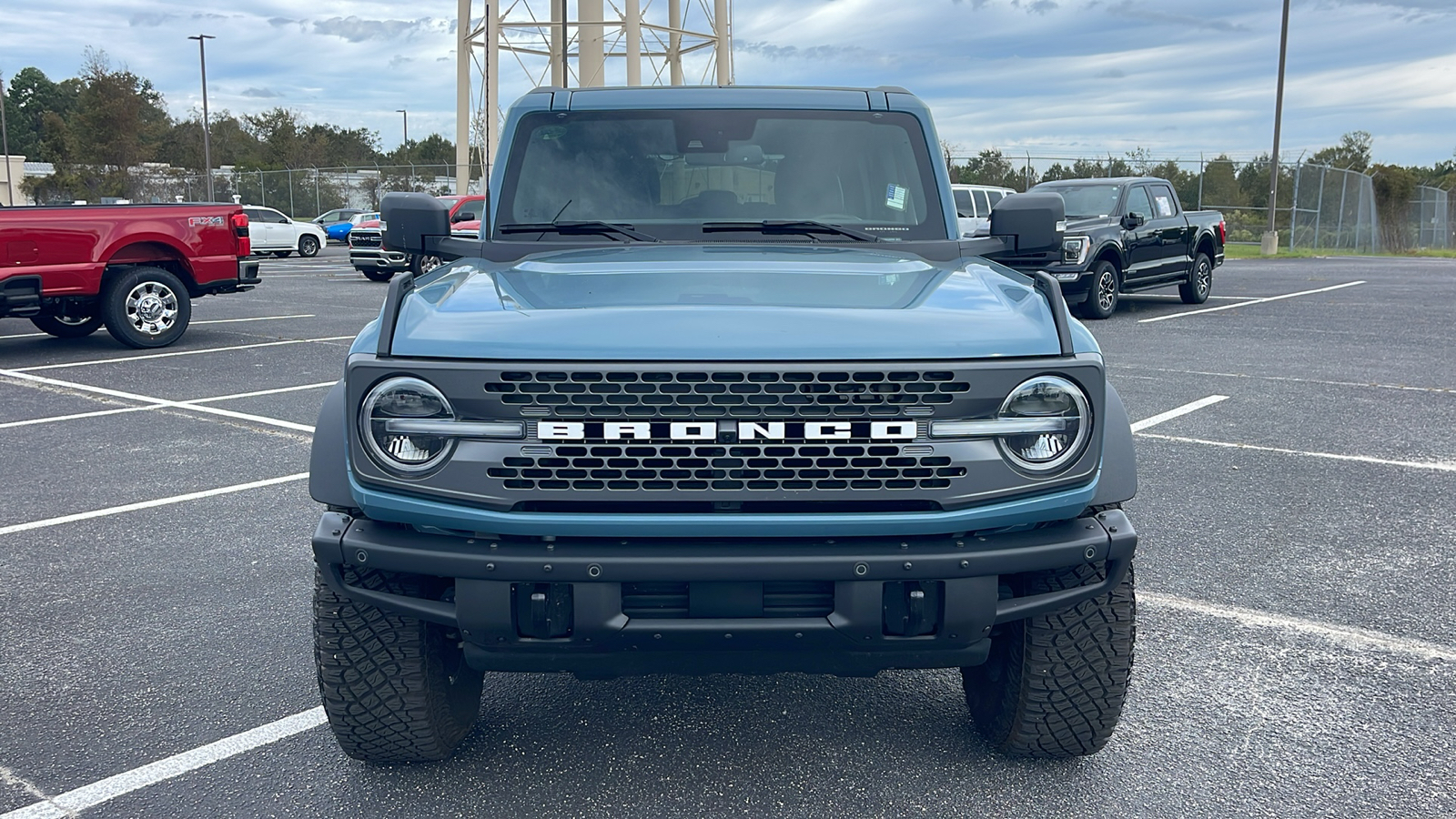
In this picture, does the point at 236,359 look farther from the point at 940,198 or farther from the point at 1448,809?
the point at 1448,809

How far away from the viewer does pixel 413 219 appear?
13.7 ft

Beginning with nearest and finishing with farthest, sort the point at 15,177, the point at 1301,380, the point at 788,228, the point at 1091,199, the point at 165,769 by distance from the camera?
the point at 165,769 < the point at 788,228 < the point at 1301,380 < the point at 1091,199 < the point at 15,177

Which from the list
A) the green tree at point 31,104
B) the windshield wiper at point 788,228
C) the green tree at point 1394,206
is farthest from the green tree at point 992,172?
the green tree at point 31,104

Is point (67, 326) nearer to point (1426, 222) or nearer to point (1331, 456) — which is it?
point (1331, 456)

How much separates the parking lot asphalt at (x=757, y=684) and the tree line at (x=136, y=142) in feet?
172

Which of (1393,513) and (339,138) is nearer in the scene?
Result: (1393,513)

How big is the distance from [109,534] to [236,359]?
21.2 ft

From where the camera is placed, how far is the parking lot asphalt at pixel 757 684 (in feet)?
10.2

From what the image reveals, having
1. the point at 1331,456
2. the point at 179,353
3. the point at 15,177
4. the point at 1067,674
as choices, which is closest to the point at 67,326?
the point at 179,353

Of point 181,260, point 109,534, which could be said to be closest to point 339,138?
point 181,260

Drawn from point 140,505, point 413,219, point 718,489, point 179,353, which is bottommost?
point 140,505

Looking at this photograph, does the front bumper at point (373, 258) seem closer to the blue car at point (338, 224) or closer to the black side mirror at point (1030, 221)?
the blue car at point (338, 224)

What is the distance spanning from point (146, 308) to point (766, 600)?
1160 centimetres

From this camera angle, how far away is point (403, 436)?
271 centimetres
